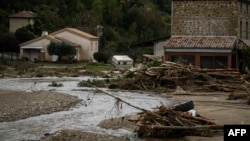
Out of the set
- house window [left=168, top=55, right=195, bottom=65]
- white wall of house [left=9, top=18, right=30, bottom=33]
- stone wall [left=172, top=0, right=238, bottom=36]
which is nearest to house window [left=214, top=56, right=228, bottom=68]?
house window [left=168, top=55, right=195, bottom=65]

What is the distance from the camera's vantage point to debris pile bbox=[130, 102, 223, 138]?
20.8 m

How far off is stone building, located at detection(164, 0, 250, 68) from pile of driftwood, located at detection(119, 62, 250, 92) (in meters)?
6.45

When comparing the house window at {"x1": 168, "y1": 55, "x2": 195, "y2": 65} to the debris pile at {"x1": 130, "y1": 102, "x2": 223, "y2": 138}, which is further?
the house window at {"x1": 168, "y1": 55, "x2": 195, "y2": 65}

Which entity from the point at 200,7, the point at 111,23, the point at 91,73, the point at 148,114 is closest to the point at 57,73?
the point at 91,73

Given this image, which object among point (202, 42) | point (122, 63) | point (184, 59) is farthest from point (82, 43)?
point (202, 42)

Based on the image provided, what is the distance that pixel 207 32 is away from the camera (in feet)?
165

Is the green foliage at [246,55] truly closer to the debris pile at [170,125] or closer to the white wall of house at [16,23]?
the debris pile at [170,125]

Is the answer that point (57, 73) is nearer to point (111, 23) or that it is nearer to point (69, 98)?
point (69, 98)

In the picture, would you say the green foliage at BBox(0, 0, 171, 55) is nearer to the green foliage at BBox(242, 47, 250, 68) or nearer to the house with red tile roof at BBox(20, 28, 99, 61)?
the house with red tile roof at BBox(20, 28, 99, 61)

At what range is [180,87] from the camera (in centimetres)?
4019

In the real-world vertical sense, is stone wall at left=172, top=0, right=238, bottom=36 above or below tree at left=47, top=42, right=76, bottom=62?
above

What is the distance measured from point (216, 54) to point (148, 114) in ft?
88.3

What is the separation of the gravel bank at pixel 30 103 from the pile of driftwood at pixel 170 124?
741 centimetres

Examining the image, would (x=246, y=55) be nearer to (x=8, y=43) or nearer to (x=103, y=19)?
(x=8, y=43)
